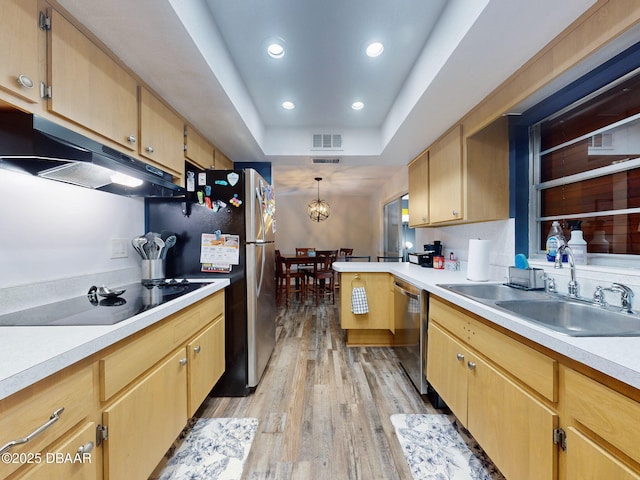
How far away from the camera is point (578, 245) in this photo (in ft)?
4.43

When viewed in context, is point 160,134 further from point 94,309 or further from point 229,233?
point 94,309

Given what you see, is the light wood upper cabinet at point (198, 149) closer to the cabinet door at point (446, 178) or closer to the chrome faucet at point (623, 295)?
the cabinet door at point (446, 178)

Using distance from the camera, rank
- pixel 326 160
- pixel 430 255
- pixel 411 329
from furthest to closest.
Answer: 1. pixel 326 160
2. pixel 430 255
3. pixel 411 329

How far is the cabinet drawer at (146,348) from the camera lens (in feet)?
2.84

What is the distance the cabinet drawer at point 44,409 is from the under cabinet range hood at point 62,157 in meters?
0.81

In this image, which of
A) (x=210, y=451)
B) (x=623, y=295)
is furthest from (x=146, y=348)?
(x=623, y=295)

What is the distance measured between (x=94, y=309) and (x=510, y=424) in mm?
1791

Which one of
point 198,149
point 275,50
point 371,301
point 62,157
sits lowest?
point 371,301

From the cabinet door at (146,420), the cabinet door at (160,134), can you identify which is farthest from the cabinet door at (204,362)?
the cabinet door at (160,134)

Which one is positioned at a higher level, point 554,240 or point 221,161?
point 221,161

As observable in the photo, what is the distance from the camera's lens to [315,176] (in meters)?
5.04

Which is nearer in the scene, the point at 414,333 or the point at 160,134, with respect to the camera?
the point at 160,134

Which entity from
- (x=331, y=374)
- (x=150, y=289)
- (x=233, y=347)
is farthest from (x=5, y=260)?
(x=331, y=374)

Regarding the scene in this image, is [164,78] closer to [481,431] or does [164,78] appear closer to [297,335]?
[481,431]
